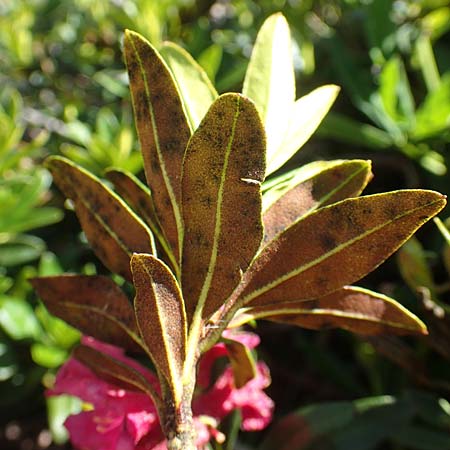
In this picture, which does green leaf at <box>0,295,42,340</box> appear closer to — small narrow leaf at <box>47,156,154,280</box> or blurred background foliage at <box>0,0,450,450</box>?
blurred background foliage at <box>0,0,450,450</box>

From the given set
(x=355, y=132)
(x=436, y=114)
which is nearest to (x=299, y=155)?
(x=355, y=132)

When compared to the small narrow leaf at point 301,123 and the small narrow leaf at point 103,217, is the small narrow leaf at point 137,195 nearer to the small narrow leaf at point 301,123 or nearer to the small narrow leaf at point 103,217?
the small narrow leaf at point 103,217

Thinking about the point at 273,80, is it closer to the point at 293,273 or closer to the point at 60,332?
the point at 293,273

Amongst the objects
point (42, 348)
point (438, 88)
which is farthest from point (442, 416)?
point (42, 348)

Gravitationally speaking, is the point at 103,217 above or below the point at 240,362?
above

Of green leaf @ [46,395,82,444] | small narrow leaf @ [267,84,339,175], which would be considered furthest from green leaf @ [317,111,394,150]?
green leaf @ [46,395,82,444]

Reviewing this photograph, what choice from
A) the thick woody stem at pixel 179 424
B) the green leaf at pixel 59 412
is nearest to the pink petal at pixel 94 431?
the thick woody stem at pixel 179 424
